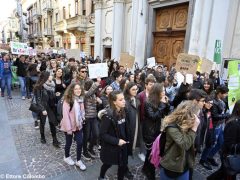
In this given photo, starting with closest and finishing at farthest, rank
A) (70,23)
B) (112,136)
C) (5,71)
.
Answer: (112,136) → (5,71) → (70,23)

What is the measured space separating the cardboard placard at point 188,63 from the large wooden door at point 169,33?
543cm

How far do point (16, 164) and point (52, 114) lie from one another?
3.88ft

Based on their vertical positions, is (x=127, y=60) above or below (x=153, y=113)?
above

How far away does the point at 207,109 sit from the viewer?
3.60 metres

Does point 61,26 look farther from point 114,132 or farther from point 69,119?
point 114,132

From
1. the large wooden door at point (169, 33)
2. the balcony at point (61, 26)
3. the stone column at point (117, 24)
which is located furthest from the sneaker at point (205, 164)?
the balcony at point (61, 26)

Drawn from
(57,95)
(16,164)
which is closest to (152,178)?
(16,164)

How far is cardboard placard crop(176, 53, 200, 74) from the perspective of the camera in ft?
15.2

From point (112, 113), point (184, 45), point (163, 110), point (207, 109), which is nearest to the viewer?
point (112, 113)

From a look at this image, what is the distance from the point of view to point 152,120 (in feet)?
10.7

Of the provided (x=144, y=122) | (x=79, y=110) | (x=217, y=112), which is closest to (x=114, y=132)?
(x=144, y=122)

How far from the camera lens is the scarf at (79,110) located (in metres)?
3.57

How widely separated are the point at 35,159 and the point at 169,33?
345 inches

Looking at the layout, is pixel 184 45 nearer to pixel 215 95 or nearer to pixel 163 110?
pixel 215 95
